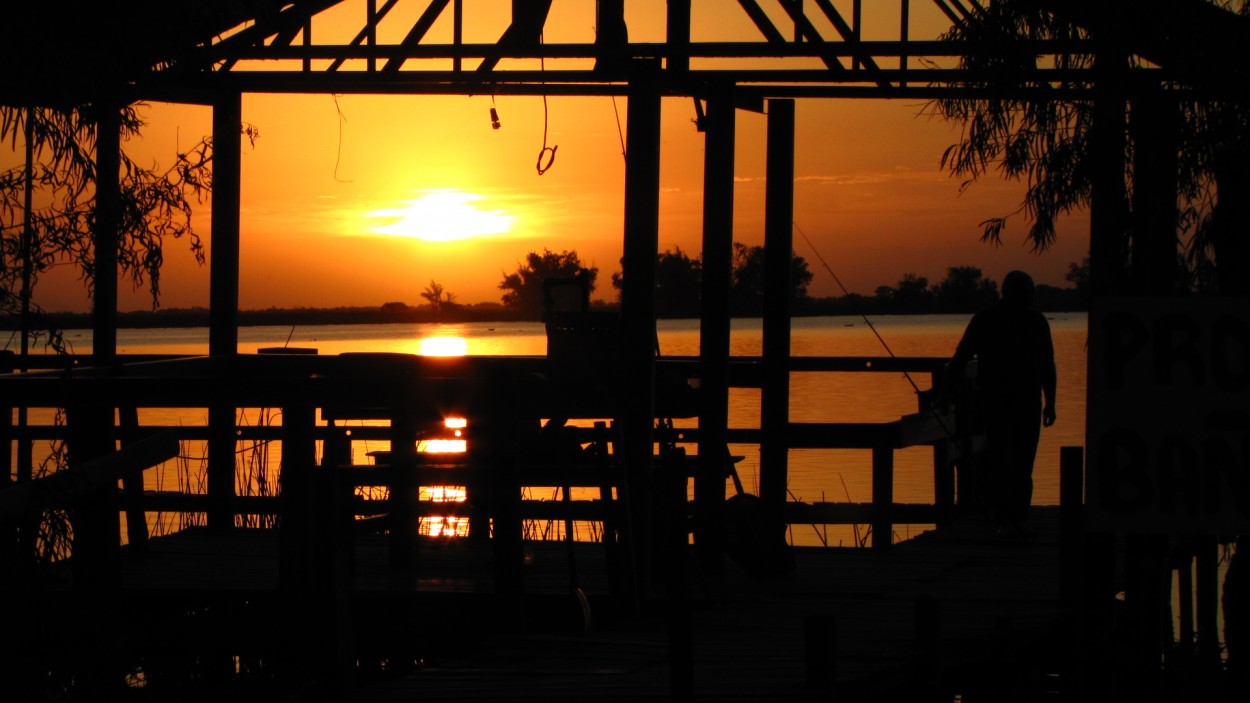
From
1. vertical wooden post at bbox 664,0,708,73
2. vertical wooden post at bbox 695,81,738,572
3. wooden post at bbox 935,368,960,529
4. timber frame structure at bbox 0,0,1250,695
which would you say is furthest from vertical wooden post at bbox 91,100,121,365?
wooden post at bbox 935,368,960,529

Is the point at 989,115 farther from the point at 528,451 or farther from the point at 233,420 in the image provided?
the point at 233,420

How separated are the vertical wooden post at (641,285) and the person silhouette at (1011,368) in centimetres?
291

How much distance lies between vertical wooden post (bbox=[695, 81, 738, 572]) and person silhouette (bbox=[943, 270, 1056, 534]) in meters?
2.21

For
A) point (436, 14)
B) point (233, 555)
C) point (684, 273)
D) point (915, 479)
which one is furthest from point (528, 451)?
point (684, 273)

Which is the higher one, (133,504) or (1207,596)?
(133,504)

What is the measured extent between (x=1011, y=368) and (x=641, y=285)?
3208 mm

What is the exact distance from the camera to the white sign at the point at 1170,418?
4383mm

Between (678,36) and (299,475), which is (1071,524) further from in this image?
(299,475)

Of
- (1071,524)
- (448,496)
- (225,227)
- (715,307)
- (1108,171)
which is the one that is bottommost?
(448,496)

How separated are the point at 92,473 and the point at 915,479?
762 inches

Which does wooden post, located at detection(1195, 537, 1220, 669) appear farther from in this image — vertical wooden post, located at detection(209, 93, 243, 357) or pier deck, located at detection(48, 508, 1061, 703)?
vertical wooden post, located at detection(209, 93, 243, 357)

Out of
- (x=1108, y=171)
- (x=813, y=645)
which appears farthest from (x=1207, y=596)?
(x=813, y=645)

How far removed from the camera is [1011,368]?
32.0 feet

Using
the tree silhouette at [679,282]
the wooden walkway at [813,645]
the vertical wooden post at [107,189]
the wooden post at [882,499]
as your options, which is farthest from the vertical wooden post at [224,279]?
the tree silhouette at [679,282]
